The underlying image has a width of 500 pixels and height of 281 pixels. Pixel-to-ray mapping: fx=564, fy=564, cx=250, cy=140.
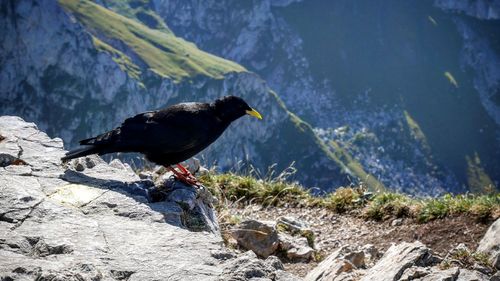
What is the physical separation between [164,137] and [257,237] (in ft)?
8.29

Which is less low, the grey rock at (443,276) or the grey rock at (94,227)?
the grey rock at (443,276)

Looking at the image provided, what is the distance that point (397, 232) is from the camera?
38.5 ft

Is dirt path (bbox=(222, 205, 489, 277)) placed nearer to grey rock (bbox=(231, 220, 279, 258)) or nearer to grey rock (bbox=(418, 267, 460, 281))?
grey rock (bbox=(231, 220, 279, 258))

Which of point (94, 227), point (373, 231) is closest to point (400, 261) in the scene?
point (94, 227)

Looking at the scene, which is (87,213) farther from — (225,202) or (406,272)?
(225,202)

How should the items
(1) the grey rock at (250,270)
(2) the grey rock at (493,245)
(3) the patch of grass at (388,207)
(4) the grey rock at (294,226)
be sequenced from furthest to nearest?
(3) the patch of grass at (388,207) → (4) the grey rock at (294,226) → (2) the grey rock at (493,245) → (1) the grey rock at (250,270)

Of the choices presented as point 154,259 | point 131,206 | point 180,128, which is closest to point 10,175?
point 131,206

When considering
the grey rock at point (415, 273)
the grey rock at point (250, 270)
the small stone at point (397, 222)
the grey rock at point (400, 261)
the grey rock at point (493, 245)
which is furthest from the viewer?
the small stone at point (397, 222)

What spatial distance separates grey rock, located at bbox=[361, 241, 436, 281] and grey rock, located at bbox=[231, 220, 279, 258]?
2.43 metres

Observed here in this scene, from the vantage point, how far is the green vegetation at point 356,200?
1185cm

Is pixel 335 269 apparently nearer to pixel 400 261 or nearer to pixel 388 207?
pixel 400 261

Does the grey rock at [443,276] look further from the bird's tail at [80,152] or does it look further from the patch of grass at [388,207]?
the patch of grass at [388,207]

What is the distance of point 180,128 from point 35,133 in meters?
3.36

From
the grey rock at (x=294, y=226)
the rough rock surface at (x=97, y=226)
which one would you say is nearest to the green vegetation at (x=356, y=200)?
the grey rock at (x=294, y=226)
